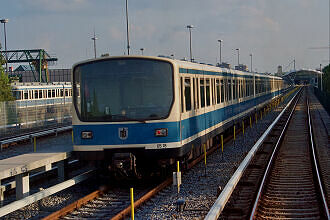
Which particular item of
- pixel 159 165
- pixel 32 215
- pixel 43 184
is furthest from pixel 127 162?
pixel 43 184

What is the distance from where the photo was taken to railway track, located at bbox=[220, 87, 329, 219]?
29.1 ft

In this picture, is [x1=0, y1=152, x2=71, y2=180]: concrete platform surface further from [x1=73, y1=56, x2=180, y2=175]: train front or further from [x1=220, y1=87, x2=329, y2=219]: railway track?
[x1=220, y1=87, x2=329, y2=219]: railway track

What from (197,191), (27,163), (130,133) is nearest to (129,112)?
(130,133)

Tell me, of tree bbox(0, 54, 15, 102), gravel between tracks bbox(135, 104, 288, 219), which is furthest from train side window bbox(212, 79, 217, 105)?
tree bbox(0, 54, 15, 102)

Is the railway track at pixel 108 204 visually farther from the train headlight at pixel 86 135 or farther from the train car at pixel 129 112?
Answer: the train headlight at pixel 86 135

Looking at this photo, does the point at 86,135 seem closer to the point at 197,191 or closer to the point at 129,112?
the point at 129,112

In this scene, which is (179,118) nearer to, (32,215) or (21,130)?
(32,215)

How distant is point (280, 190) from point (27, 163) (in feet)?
18.1

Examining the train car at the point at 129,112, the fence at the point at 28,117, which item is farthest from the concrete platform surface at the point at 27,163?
the fence at the point at 28,117

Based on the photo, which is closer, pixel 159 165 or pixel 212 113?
pixel 159 165

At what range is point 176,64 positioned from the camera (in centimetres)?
1091

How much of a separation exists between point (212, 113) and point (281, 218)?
263 inches

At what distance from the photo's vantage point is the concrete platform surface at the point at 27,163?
9.29 m

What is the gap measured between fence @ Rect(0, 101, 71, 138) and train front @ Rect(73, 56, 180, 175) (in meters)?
15.3
